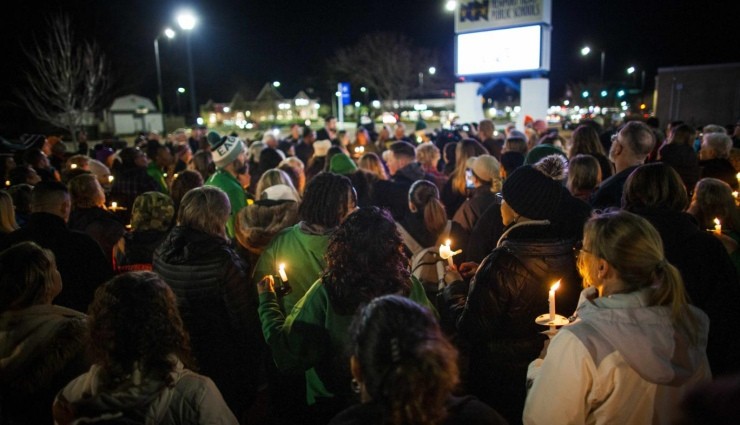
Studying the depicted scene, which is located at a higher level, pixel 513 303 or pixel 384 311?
pixel 384 311

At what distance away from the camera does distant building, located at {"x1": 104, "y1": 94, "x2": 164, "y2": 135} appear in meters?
59.1

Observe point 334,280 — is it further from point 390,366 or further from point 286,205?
point 286,205

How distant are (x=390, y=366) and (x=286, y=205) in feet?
10.0

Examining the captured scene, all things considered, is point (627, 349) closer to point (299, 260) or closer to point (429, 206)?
point (299, 260)

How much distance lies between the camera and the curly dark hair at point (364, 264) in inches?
104

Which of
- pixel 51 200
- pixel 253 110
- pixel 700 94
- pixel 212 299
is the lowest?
pixel 212 299

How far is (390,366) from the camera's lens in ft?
5.42

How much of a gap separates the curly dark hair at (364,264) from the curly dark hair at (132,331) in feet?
2.60

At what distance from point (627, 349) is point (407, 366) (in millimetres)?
1057

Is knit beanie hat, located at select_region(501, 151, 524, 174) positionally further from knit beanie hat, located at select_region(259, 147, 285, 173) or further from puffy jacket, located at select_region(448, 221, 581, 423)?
knit beanie hat, located at select_region(259, 147, 285, 173)

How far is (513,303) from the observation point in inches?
114

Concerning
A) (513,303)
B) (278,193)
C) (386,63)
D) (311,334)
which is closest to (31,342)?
(311,334)

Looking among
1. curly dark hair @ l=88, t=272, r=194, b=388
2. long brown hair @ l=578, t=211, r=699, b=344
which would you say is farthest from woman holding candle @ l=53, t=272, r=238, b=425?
long brown hair @ l=578, t=211, r=699, b=344

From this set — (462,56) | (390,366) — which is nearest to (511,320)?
(390,366)
